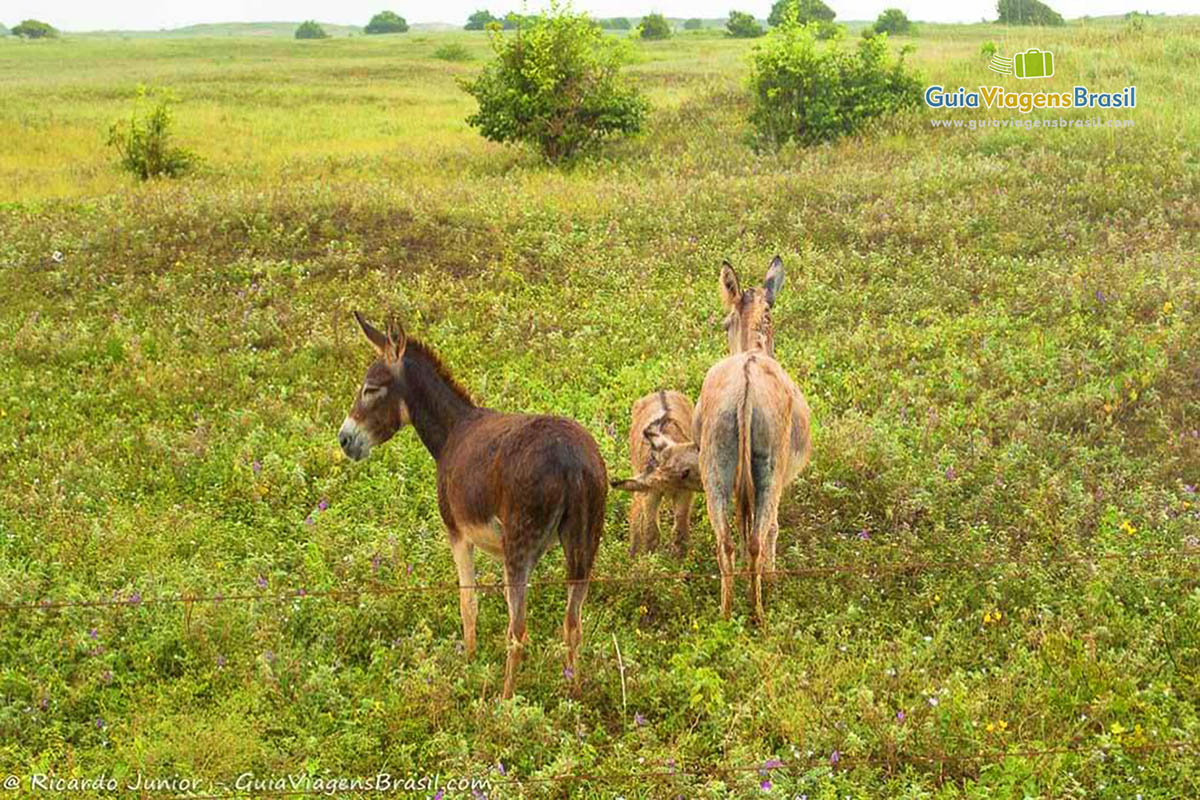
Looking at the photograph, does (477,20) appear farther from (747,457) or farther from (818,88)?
(747,457)

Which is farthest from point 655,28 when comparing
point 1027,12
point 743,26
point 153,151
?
point 153,151

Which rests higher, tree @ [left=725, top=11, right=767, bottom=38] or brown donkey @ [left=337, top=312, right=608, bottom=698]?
tree @ [left=725, top=11, right=767, bottom=38]

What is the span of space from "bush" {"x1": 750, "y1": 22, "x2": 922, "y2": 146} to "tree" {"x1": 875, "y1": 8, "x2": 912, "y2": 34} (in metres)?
49.3

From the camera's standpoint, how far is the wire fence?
7.99 metres

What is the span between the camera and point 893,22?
230ft

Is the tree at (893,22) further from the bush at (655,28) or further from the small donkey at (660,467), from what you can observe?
the small donkey at (660,467)

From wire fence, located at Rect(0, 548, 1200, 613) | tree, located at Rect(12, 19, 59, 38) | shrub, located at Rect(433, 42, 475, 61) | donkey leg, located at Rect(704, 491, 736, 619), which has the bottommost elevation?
wire fence, located at Rect(0, 548, 1200, 613)

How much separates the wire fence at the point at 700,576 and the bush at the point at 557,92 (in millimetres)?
17491

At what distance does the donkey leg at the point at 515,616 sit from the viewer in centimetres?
674

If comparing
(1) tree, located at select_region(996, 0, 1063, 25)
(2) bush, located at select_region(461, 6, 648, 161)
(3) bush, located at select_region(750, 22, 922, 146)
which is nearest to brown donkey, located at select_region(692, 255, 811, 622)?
(3) bush, located at select_region(750, 22, 922, 146)

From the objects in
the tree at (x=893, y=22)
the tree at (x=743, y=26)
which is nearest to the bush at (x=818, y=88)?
the tree at (x=893, y=22)

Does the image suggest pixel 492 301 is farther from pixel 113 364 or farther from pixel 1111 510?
pixel 1111 510

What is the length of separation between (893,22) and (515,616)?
72.4 metres

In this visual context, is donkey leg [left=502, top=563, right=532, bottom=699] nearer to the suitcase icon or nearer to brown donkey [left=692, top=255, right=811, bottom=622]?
brown donkey [left=692, top=255, right=811, bottom=622]
